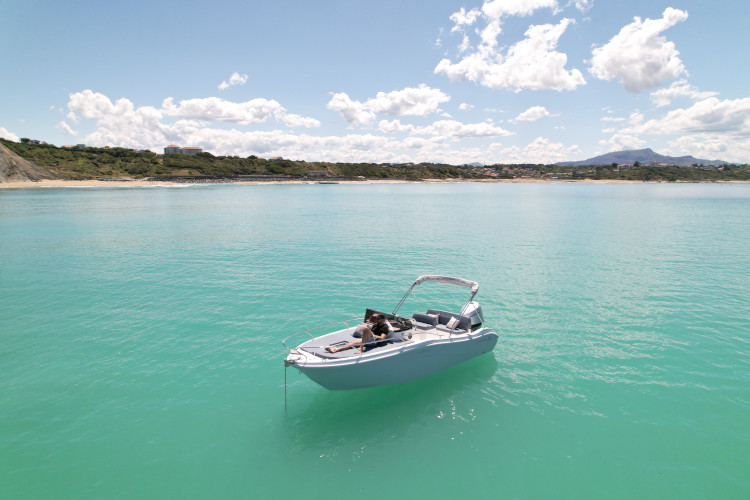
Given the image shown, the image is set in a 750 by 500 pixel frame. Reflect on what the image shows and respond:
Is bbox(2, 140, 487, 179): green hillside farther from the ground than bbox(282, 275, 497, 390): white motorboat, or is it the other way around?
bbox(2, 140, 487, 179): green hillside

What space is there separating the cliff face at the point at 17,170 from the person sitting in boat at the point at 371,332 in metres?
144

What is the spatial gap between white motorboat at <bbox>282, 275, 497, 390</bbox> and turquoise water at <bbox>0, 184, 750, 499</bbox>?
82 centimetres

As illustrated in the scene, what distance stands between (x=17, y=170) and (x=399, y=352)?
15115 centimetres

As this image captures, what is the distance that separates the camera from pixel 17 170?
113m

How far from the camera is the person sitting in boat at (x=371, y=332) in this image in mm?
10820

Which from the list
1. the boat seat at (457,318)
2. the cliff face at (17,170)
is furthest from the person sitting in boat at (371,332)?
the cliff face at (17,170)

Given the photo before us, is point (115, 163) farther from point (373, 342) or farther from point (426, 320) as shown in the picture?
point (373, 342)

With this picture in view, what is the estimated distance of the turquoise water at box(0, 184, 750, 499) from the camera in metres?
8.36

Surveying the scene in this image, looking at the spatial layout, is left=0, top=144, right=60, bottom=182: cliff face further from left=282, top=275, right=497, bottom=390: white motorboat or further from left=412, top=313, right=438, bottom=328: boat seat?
left=412, top=313, right=438, bottom=328: boat seat

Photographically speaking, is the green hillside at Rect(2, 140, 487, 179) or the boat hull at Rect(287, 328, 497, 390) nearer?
the boat hull at Rect(287, 328, 497, 390)

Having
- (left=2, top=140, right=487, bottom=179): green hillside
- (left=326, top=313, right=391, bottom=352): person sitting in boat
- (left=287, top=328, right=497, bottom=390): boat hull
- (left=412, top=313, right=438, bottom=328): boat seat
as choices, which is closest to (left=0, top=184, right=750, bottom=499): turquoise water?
(left=287, top=328, right=497, bottom=390): boat hull

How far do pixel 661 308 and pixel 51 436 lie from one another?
78.1ft

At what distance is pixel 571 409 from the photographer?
10.6 m

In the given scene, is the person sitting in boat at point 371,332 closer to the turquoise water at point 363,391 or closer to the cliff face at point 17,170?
the turquoise water at point 363,391
